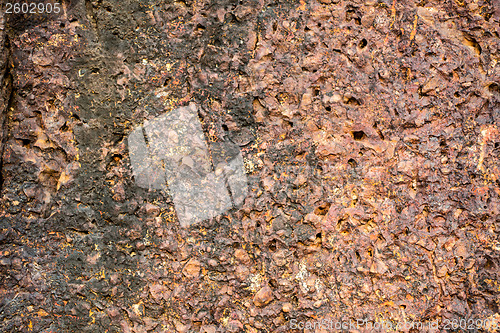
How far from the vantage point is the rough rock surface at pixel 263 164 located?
837 mm

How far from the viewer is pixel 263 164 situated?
86 centimetres

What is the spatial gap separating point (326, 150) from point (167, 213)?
0.40 m

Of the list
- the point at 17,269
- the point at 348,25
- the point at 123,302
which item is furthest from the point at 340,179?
the point at 17,269

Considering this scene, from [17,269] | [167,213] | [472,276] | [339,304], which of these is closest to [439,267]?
[472,276]

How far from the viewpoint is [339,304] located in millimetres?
849

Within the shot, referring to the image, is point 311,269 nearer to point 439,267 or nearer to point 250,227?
point 250,227

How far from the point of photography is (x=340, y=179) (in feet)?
2.80

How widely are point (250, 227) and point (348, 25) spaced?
518 mm

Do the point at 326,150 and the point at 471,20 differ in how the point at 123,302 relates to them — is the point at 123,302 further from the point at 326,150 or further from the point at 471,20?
the point at 471,20

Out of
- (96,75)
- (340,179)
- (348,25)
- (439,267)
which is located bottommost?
(439,267)

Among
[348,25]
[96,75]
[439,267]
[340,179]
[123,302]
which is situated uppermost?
[348,25]

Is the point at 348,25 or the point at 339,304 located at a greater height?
the point at 348,25

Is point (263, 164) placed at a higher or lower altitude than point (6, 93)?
lower

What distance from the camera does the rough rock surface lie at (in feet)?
2.75
